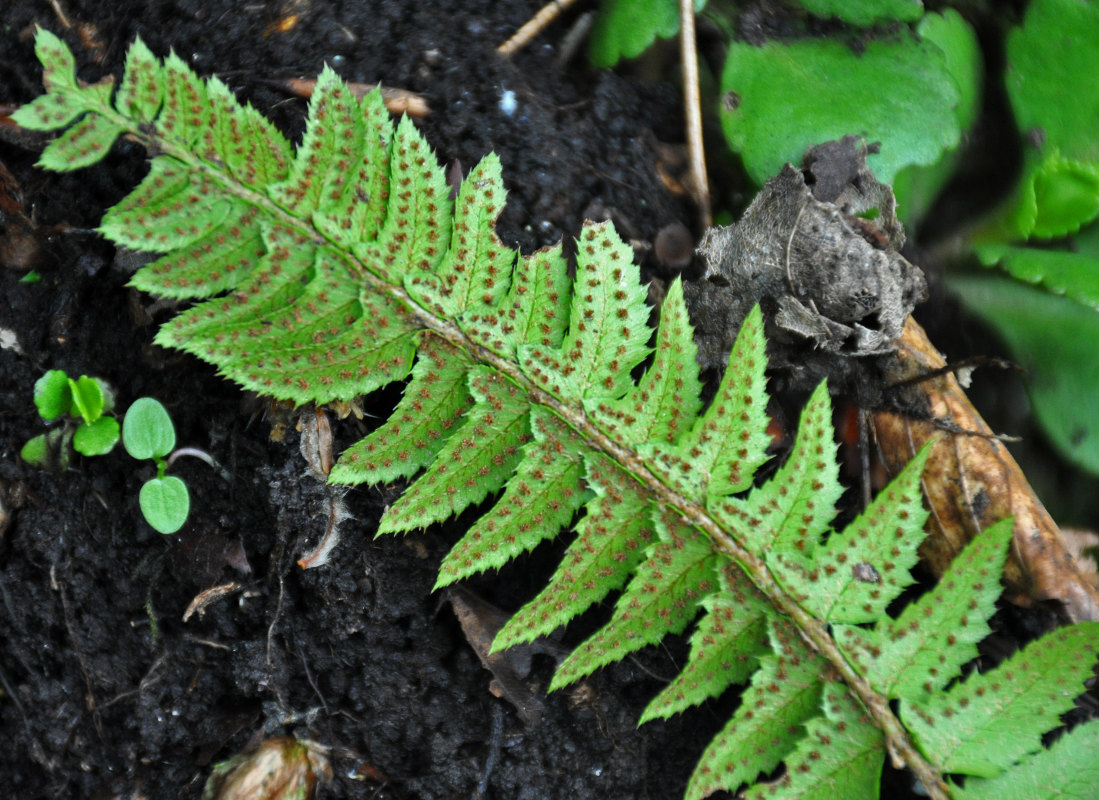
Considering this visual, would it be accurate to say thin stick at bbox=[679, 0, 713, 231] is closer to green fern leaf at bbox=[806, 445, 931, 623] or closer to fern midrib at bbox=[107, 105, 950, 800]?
fern midrib at bbox=[107, 105, 950, 800]

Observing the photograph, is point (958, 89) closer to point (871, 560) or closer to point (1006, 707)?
point (871, 560)

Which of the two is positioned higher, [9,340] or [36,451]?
[9,340]

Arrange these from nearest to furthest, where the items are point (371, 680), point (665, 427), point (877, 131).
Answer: point (665, 427) < point (371, 680) < point (877, 131)

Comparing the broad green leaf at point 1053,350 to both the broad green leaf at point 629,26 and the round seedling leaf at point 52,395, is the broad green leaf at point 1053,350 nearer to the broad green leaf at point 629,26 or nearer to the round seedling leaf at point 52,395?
the broad green leaf at point 629,26

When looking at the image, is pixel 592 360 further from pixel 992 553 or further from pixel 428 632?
pixel 992 553

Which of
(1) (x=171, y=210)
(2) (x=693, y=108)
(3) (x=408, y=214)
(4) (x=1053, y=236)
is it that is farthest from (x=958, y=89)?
(1) (x=171, y=210)

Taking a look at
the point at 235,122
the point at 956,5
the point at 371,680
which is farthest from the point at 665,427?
the point at 956,5

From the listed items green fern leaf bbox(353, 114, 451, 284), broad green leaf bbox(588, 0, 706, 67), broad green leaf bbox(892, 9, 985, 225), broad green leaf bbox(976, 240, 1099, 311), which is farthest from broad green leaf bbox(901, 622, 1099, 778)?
broad green leaf bbox(588, 0, 706, 67)
